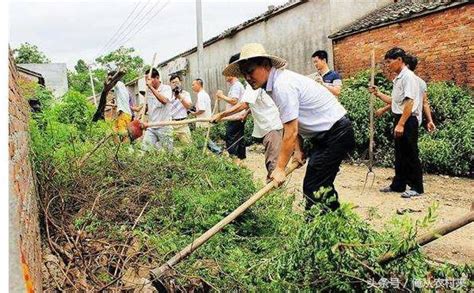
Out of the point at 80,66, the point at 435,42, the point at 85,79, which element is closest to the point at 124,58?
the point at 85,79

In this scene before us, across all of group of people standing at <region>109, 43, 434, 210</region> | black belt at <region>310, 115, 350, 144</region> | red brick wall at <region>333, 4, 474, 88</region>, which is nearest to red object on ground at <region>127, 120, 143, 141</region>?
group of people standing at <region>109, 43, 434, 210</region>

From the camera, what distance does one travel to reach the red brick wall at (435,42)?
9648mm

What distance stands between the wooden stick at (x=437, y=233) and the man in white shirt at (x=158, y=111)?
4776 millimetres

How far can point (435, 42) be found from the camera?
10438 millimetres

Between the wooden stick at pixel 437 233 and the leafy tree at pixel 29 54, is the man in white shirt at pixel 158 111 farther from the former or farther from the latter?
the leafy tree at pixel 29 54

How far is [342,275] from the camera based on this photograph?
262 centimetres

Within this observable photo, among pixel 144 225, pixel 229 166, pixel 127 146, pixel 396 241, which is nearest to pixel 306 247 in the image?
pixel 396 241

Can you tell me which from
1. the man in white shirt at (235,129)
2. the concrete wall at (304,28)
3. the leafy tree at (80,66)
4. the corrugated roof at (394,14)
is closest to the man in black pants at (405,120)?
the man in white shirt at (235,129)

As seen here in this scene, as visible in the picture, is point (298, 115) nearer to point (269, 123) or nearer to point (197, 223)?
point (197, 223)

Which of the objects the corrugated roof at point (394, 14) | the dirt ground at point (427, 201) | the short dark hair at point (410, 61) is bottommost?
the dirt ground at point (427, 201)

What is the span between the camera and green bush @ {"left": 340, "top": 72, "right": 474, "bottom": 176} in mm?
7703

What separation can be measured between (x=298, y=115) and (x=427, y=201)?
287cm

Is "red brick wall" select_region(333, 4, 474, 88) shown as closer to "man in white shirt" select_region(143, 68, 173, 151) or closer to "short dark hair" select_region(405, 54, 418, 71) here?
"short dark hair" select_region(405, 54, 418, 71)

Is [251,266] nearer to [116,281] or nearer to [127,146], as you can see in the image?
[116,281]
